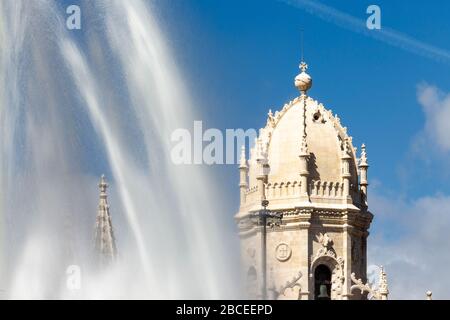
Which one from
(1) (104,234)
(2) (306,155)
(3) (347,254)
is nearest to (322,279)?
(3) (347,254)

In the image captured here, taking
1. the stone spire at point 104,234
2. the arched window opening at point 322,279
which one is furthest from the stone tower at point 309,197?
the stone spire at point 104,234

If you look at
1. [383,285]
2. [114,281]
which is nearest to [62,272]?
[114,281]

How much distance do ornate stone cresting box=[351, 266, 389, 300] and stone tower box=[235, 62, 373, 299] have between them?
1.35 ft

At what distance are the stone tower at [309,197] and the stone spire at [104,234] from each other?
1891 centimetres

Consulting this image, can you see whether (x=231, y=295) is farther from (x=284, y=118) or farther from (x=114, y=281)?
(x=284, y=118)

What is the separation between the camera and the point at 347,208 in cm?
9956

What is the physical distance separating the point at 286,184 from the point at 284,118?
428 centimetres

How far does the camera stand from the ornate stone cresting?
95938 mm

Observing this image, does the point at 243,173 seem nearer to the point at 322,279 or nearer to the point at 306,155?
the point at 306,155

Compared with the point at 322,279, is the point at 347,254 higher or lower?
higher

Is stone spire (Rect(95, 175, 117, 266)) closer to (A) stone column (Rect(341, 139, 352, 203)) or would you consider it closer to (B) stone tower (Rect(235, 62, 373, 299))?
(B) stone tower (Rect(235, 62, 373, 299))

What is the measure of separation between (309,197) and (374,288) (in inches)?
247

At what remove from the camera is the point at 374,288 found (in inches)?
3875

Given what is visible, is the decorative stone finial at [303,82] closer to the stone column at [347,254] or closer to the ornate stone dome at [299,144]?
the ornate stone dome at [299,144]
